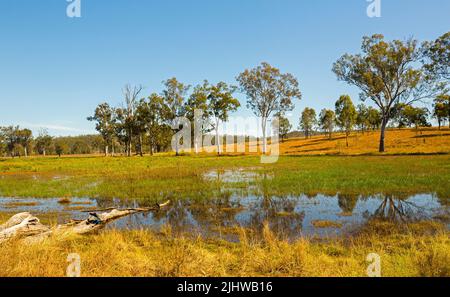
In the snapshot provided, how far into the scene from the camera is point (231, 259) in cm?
635

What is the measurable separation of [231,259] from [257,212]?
18.6ft

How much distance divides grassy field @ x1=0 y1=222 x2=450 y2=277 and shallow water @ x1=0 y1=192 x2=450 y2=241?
66.4 inches

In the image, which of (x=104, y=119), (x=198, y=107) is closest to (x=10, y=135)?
(x=104, y=119)

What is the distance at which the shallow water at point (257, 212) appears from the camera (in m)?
9.61

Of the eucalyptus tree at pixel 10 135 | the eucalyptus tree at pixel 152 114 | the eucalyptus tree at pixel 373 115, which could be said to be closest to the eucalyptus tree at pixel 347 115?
the eucalyptus tree at pixel 373 115

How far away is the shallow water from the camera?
9609mm

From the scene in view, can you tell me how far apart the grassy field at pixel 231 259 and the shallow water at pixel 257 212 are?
169 cm

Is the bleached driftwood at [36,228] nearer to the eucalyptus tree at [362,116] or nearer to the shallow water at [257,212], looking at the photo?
the shallow water at [257,212]

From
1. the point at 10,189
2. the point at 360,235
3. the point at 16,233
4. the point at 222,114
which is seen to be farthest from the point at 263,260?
the point at 222,114

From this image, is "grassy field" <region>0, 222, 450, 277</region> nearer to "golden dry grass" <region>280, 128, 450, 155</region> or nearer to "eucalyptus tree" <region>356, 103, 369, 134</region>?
"golden dry grass" <region>280, 128, 450, 155</region>

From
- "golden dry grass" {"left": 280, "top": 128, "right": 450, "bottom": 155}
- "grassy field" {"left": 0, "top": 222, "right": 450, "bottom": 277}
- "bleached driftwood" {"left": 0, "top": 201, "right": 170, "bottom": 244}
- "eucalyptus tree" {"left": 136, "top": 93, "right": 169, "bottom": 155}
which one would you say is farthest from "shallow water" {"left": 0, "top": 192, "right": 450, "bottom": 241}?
"eucalyptus tree" {"left": 136, "top": 93, "right": 169, "bottom": 155}

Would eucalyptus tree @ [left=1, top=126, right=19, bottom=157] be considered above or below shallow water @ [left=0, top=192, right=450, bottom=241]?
above

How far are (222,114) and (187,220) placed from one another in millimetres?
57622
